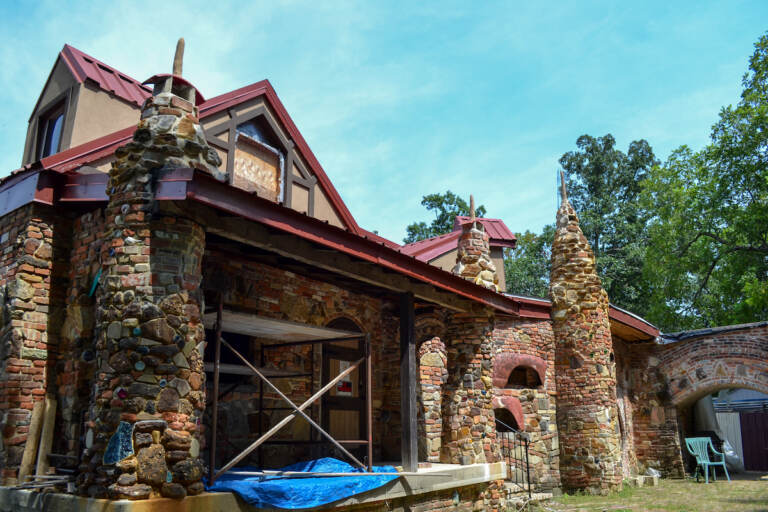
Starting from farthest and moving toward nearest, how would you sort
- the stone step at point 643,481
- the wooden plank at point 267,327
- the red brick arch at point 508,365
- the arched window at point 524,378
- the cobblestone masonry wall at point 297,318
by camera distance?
the stone step at point 643,481
the arched window at point 524,378
the red brick arch at point 508,365
the cobblestone masonry wall at point 297,318
the wooden plank at point 267,327

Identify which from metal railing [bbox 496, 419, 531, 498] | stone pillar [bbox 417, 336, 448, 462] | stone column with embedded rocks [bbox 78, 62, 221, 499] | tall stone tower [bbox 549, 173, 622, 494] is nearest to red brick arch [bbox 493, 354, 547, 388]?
tall stone tower [bbox 549, 173, 622, 494]

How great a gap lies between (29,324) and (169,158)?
262 centimetres

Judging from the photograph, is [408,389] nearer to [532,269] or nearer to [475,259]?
[475,259]

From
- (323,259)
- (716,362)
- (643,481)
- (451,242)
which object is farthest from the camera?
(451,242)

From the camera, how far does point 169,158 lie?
583cm

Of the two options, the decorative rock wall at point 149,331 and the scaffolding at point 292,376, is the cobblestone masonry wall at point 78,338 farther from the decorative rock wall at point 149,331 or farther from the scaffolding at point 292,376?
the scaffolding at point 292,376

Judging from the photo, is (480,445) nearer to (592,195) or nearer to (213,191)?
(213,191)

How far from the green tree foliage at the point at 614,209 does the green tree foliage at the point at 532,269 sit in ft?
9.57

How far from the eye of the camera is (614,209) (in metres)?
31.6

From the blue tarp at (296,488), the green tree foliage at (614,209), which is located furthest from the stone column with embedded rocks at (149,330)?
the green tree foliage at (614,209)

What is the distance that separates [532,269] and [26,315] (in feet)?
97.5

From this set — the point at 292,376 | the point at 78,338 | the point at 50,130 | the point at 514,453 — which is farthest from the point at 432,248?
the point at 78,338

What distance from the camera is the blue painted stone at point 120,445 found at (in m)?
5.02

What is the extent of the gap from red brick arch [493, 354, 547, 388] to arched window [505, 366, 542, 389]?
16 cm
